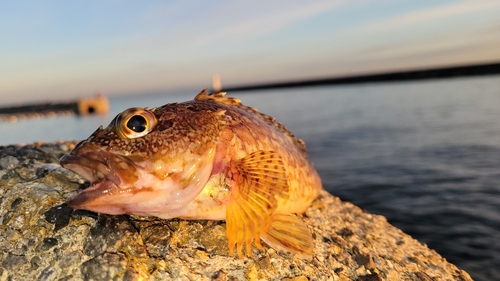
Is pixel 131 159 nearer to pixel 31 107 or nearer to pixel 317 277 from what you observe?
pixel 317 277

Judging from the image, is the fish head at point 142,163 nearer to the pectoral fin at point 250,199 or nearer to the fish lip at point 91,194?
the fish lip at point 91,194

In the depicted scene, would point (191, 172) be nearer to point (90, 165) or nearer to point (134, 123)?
point (134, 123)

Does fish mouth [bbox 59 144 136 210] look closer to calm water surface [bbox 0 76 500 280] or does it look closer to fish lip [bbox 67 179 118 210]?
fish lip [bbox 67 179 118 210]

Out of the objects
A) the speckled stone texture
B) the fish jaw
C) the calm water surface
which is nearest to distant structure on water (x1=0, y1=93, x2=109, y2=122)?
the calm water surface

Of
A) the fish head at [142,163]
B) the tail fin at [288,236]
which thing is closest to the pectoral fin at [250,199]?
the tail fin at [288,236]

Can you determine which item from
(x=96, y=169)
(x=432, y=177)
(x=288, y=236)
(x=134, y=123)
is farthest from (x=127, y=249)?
(x=432, y=177)

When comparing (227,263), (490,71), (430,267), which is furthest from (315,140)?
(490,71)
